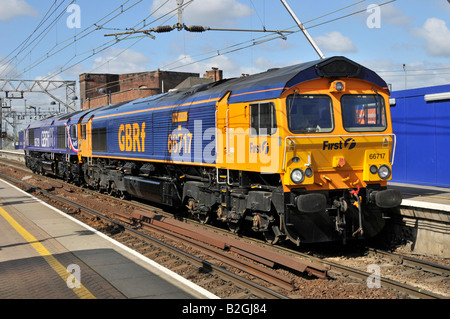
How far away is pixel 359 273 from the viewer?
814cm

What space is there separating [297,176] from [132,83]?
4088 centimetres

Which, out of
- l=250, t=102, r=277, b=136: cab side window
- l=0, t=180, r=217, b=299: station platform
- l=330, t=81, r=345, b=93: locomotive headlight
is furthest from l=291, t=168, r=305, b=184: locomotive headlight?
l=0, t=180, r=217, b=299: station platform

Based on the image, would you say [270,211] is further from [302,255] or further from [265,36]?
[265,36]

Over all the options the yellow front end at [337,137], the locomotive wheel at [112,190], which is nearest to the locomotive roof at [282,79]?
the yellow front end at [337,137]

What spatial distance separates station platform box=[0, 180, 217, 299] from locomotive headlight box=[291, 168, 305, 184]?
2.93 m

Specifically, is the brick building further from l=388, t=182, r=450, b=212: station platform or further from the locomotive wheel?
l=388, t=182, r=450, b=212: station platform

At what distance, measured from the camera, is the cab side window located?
9.22 meters

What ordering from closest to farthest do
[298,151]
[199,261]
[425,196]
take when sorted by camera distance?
[199,261] < [298,151] < [425,196]

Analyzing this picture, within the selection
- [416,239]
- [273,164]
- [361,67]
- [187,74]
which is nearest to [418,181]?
[416,239]

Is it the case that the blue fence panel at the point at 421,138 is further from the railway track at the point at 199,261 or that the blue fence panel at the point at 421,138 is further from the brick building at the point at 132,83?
the brick building at the point at 132,83

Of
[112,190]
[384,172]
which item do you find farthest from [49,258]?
[112,190]

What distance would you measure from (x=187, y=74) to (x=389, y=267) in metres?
39.5

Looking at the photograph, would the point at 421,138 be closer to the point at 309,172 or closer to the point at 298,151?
the point at 309,172

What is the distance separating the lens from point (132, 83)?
4738cm
